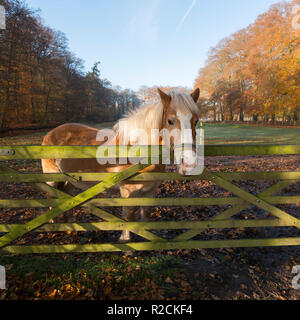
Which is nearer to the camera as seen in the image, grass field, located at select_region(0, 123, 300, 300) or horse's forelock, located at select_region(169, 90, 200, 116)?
horse's forelock, located at select_region(169, 90, 200, 116)

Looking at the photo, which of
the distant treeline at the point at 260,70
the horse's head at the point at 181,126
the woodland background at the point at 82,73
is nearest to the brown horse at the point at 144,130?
the horse's head at the point at 181,126

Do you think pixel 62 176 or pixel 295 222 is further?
pixel 295 222

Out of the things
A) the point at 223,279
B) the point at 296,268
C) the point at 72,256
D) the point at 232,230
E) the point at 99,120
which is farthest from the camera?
the point at 99,120

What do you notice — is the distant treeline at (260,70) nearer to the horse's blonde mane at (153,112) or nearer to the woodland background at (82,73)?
the woodland background at (82,73)

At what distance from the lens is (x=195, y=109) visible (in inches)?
103

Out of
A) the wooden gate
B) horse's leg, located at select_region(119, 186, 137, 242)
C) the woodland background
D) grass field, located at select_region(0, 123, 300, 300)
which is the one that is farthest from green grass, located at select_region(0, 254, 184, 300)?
the woodland background

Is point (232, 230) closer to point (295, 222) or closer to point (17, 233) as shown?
point (295, 222)

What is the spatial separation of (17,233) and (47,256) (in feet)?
3.47

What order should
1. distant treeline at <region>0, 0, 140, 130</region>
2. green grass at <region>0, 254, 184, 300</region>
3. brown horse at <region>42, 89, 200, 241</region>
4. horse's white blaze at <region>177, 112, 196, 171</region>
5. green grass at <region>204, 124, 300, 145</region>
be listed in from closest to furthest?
horse's white blaze at <region>177, 112, 196, 171</region>
brown horse at <region>42, 89, 200, 241</region>
green grass at <region>0, 254, 184, 300</region>
green grass at <region>204, 124, 300, 145</region>
distant treeline at <region>0, 0, 140, 130</region>

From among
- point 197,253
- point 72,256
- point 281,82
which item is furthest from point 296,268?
point 281,82

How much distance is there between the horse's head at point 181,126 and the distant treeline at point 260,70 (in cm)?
2846

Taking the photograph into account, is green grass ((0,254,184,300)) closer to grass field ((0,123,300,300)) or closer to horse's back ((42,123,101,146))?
grass field ((0,123,300,300))

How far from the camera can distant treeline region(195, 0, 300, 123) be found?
24.5 meters

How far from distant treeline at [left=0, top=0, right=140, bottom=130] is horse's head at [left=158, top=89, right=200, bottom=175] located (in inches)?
Result: 308
